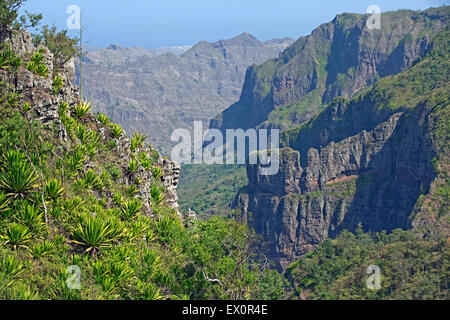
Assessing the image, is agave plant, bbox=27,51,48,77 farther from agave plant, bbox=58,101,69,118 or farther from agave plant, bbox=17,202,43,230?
agave plant, bbox=17,202,43,230

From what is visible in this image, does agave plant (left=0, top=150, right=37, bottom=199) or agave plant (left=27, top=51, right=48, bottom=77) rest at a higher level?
agave plant (left=27, top=51, right=48, bottom=77)

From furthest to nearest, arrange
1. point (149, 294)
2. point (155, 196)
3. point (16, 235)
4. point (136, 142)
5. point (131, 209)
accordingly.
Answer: point (136, 142), point (155, 196), point (131, 209), point (16, 235), point (149, 294)

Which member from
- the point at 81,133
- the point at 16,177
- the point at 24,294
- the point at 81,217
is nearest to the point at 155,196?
the point at 81,133

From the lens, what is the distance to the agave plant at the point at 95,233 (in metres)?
20.8

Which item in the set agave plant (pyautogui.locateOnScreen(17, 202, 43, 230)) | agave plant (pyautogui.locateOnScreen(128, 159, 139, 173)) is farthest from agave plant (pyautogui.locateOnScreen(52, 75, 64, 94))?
agave plant (pyautogui.locateOnScreen(17, 202, 43, 230))

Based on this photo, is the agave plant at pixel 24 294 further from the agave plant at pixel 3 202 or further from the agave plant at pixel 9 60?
the agave plant at pixel 9 60

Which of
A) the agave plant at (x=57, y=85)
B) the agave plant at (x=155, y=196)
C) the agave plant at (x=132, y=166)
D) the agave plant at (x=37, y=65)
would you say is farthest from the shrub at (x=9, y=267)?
the agave plant at (x=37, y=65)

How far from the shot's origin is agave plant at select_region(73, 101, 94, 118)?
92.6ft

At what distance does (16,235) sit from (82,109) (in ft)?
33.6

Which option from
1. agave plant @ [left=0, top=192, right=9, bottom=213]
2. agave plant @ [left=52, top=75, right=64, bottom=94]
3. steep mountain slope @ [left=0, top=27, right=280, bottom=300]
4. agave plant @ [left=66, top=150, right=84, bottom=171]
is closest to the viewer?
steep mountain slope @ [left=0, top=27, right=280, bottom=300]

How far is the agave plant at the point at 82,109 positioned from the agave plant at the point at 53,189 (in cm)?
690

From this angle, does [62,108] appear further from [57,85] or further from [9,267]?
[9,267]

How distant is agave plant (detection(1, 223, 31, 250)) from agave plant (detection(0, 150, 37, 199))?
1763mm

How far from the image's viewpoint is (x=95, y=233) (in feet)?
68.5
